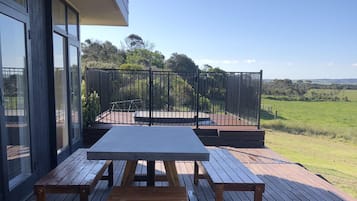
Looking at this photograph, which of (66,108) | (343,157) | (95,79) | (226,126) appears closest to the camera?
(66,108)

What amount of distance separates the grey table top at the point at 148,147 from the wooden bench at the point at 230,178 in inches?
13.5

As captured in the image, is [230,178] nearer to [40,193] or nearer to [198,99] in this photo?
[40,193]

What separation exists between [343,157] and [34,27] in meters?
8.89

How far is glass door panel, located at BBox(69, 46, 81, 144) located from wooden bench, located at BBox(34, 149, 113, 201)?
6.98ft

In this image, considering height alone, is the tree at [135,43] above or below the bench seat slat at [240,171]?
above

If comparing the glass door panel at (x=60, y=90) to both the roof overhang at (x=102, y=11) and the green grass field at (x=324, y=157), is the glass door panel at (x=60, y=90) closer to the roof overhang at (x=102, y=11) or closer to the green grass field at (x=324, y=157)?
the roof overhang at (x=102, y=11)

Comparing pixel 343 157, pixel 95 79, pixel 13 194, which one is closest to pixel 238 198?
pixel 13 194

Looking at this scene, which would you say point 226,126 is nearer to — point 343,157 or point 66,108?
point 66,108

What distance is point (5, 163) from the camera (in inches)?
91.0

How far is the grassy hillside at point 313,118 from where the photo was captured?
42.4 feet

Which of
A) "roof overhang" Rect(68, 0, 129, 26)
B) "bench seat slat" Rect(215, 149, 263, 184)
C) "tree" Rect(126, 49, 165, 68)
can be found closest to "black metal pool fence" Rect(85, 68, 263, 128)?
"roof overhang" Rect(68, 0, 129, 26)

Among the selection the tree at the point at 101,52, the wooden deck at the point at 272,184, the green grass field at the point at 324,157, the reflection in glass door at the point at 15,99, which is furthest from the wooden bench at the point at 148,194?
the tree at the point at 101,52

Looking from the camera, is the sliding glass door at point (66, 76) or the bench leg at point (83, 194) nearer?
the bench leg at point (83, 194)

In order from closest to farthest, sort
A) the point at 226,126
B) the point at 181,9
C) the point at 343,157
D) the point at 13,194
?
the point at 13,194
the point at 226,126
the point at 343,157
the point at 181,9
